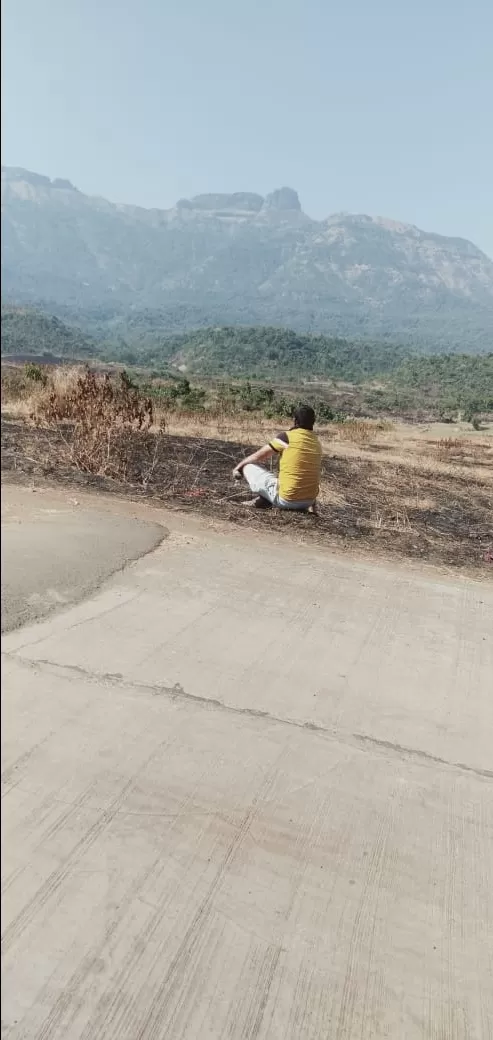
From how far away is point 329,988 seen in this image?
1949 mm

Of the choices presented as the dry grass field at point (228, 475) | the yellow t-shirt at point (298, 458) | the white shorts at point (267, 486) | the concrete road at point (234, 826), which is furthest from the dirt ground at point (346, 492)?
the concrete road at point (234, 826)

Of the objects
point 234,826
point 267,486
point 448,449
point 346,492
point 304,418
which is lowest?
point 448,449

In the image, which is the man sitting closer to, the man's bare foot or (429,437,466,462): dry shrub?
the man's bare foot

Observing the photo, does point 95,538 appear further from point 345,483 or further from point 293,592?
point 345,483

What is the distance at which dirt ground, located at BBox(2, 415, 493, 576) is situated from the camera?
229 inches

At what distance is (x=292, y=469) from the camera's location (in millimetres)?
5719

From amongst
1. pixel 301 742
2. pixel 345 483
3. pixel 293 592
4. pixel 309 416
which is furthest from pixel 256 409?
pixel 301 742

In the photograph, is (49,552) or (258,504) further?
(258,504)

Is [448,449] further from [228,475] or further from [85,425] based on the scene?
[85,425]

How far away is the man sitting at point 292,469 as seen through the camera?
18.6 feet

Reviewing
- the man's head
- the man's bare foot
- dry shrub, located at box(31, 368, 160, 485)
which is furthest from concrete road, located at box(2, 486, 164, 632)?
the man's bare foot

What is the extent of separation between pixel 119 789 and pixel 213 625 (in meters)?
1.65

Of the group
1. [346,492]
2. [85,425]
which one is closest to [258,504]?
[346,492]

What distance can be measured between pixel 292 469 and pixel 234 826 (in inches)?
146
